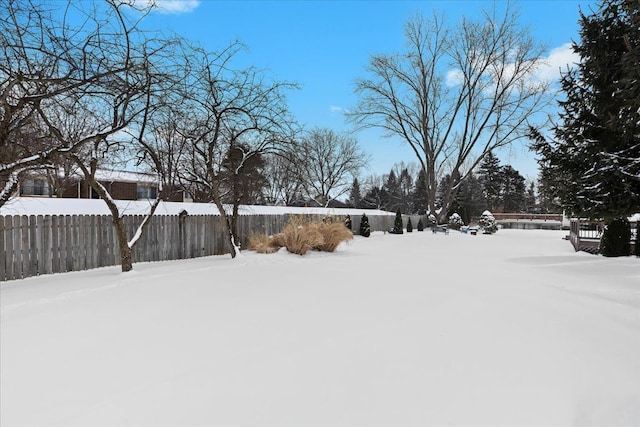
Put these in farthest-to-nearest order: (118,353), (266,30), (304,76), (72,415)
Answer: (304,76) → (266,30) → (118,353) → (72,415)

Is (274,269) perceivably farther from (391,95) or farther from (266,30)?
(391,95)

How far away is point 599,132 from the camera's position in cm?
1030

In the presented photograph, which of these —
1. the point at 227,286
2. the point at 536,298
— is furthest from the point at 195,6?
the point at 536,298

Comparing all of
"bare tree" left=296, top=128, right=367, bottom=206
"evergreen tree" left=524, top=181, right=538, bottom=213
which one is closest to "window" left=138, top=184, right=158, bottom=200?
"bare tree" left=296, top=128, right=367, bottom=206

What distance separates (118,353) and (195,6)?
18.6 ft

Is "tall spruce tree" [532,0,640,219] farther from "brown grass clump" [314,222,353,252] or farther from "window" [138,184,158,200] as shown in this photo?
"window" [138,184,158,200]

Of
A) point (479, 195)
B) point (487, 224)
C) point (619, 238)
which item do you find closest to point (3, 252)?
point (619, 238)

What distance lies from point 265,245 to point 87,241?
13.0 feet

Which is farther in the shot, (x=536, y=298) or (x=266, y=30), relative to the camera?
(x=266, y=30)

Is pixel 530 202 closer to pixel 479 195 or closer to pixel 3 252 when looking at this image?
pixel 479 195

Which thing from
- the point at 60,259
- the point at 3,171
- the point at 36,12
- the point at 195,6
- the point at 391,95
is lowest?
the point at 60,259

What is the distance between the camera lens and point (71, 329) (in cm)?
357

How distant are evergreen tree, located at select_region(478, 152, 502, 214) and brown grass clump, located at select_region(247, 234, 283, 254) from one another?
48.9 meters

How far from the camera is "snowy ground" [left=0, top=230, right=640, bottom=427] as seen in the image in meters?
2.25
